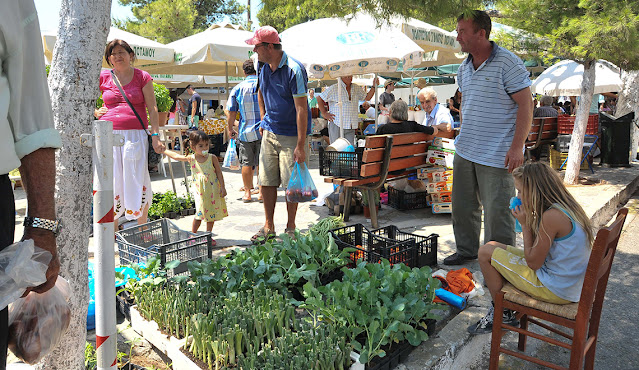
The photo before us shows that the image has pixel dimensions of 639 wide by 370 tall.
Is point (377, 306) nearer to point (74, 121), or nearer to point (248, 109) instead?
point (74, 121)

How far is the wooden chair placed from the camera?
2.33 meters

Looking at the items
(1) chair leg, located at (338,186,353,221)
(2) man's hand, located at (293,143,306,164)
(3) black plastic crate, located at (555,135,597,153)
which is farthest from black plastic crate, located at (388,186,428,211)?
(3) black plastic crate, located at (555,135,597,153)

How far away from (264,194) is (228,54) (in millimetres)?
4509

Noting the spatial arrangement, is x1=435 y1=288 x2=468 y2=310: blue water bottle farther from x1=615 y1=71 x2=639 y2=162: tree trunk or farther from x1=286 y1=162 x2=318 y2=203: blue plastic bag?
x1=615 y1=71 x2=639 y2=162: tree trunk

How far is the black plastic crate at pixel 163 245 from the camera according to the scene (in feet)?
11.9

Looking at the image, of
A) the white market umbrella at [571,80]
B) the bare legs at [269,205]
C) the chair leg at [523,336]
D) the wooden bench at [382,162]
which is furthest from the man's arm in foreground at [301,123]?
the white market umbrella at [571,80]

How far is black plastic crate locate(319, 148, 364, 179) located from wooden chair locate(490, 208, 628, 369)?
10.4ft

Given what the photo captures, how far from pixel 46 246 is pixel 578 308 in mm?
2326

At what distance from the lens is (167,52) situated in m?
8.95

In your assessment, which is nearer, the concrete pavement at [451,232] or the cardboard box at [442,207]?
the concrete pavement at [451,232]

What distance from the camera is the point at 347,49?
655 centimetres

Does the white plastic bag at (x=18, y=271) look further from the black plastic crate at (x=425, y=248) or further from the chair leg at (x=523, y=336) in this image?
the black plastic crate at (x=425, y=248)

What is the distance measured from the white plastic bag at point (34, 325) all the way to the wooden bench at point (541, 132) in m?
8.69

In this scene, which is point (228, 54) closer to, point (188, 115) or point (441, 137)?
point (441, 137)
